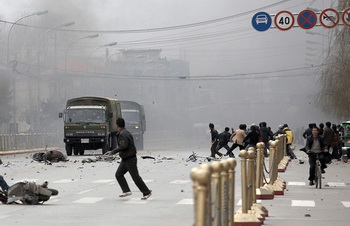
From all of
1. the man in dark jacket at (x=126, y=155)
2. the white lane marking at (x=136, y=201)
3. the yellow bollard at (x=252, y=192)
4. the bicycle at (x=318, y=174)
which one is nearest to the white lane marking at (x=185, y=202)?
the white lane marking at (x=136, y=201)

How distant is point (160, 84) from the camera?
130 m

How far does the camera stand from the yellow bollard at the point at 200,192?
23.4 ft

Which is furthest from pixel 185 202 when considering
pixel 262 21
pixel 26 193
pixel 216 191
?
pixel 262 21

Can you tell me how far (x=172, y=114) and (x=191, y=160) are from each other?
89084mm

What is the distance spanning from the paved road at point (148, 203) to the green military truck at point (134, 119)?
109ft

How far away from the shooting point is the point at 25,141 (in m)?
62.6

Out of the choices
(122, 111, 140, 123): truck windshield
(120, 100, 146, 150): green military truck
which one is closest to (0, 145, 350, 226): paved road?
(120, 100, 146, 150): green military truck

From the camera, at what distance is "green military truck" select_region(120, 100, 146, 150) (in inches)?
2488

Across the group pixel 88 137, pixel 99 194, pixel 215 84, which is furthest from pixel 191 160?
pixel 215 84

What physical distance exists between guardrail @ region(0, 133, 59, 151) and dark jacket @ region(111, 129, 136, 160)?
38.0 meters

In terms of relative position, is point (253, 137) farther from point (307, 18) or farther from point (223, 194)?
point (223, 194)

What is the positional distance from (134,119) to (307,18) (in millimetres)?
37396

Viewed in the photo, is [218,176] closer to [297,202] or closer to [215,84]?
[297,202]

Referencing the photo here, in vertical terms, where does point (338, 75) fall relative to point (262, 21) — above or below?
below
